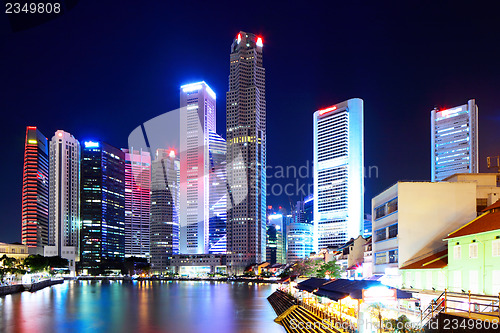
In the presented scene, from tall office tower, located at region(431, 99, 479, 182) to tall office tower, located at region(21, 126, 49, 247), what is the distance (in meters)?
157

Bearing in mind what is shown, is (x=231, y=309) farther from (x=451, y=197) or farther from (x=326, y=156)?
(x=326, y=156)

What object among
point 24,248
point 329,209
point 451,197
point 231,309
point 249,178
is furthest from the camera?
point 249,178

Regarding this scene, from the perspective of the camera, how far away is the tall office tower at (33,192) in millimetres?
184825

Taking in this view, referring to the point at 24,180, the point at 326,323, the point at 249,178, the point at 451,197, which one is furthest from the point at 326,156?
the point at 326,323

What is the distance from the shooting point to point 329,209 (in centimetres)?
17800

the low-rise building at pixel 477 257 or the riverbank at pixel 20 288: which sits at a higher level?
the low-rise building at pixel 477 257

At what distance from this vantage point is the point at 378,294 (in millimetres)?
22203

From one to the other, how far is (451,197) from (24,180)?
18826cm

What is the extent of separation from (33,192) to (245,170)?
3446 inches

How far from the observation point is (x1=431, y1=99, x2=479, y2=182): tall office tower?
153 m

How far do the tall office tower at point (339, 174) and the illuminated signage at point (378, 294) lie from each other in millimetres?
146657

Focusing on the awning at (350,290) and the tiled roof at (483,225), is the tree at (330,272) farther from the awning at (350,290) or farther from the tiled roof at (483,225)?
the tiled roof at (483,225)

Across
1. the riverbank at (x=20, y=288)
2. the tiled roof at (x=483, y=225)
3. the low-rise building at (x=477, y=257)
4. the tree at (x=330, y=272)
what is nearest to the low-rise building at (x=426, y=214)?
the low-rise building at (x=477, y=257)

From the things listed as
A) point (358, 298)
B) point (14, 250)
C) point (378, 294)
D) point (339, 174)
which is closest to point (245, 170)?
point (339, 174)
